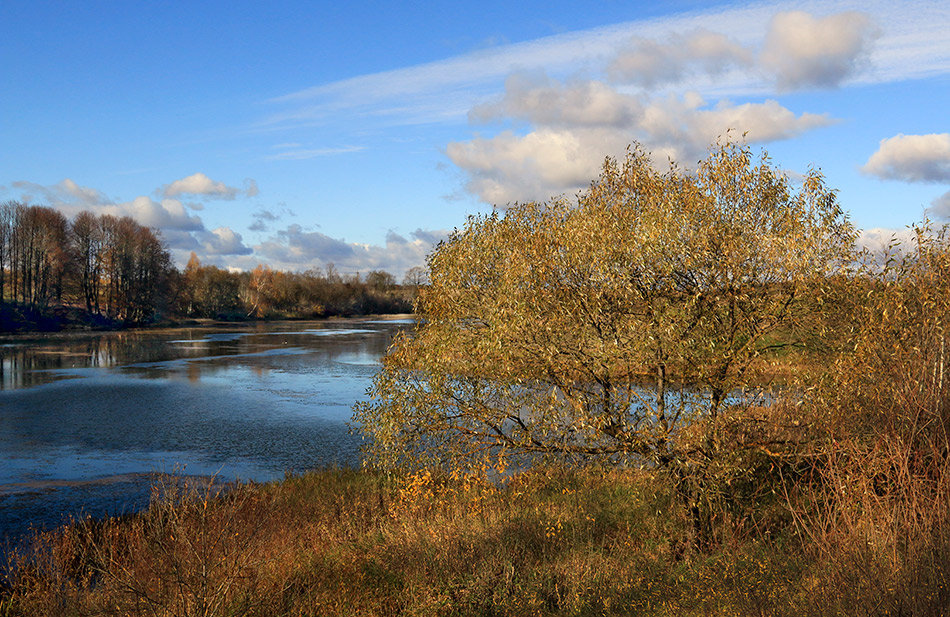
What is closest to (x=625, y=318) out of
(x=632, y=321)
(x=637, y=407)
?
(x=632, y=321)

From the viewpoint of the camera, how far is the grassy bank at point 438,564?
7934mm

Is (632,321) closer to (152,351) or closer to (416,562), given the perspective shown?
(416,562)

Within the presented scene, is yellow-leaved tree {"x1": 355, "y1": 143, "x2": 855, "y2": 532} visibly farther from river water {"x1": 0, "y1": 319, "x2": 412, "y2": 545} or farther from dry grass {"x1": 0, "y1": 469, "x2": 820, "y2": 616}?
river water {"x1": 0, "y1": 319, "x2": 412, "y2": 545}

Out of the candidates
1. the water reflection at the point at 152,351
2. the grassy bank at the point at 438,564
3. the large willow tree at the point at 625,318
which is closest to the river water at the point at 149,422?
the water reflection at the point at 152,351

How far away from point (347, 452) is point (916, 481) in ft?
59.0

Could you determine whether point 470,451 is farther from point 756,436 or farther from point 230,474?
point 230,474

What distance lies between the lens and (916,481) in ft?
27.3

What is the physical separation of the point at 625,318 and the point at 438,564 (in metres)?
5.38

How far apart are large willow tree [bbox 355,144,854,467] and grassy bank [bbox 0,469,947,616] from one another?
1.80m

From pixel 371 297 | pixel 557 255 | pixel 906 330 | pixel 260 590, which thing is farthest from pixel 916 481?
pixel 371 297

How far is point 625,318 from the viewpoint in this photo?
1124 centimetres

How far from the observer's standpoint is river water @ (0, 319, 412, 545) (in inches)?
740

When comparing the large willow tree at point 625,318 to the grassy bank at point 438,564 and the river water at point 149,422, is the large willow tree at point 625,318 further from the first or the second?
the river water at point 149,422

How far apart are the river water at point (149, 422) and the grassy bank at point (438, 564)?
65.9 inches
